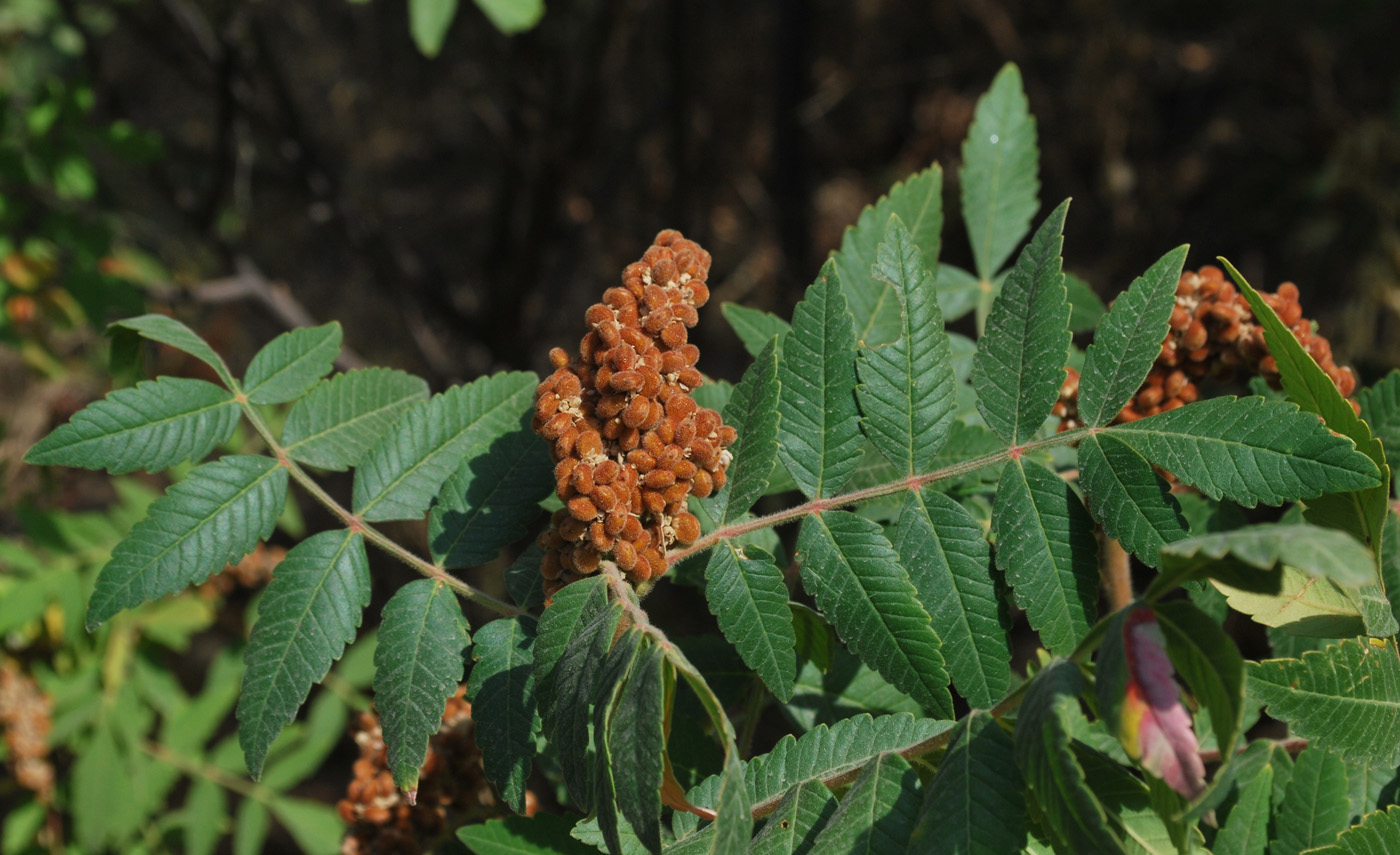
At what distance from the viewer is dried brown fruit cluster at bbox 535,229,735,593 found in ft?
3.38

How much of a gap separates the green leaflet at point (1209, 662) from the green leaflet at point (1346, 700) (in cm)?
29

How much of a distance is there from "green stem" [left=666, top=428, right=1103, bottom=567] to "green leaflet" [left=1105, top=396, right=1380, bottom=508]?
84 millimetres

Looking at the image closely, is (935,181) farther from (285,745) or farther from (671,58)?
(671,58)

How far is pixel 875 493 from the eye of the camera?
1109mm

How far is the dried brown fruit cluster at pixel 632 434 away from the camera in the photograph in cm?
103

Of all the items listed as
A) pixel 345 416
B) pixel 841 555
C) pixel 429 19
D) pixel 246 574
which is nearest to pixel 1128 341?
pixel 841 555

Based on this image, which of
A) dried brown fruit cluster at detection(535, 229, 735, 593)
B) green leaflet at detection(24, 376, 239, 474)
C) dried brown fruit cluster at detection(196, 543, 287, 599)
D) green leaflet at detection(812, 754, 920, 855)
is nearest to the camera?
green leaflet at detection(812, 754, 920, 855)

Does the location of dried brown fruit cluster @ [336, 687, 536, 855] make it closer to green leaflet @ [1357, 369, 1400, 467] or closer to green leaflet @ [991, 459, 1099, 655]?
green leaflet @ [991, 459, 1099, 655]

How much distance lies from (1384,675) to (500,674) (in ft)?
2.98

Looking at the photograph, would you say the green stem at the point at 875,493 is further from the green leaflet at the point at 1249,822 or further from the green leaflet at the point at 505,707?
the green leaflet at the point at 1249,822

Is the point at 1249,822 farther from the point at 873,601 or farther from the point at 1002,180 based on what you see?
the point at 1002,180

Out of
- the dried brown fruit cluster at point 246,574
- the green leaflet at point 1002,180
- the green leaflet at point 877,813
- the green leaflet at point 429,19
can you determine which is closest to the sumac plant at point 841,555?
the green leaflet at point 877,813

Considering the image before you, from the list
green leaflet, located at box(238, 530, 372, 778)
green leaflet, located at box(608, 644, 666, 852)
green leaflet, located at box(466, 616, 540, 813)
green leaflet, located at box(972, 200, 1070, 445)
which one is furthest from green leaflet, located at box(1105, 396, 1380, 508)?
green leaflet, located at box(238, 530, 372, 778)

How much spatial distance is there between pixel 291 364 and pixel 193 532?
0.27 m
